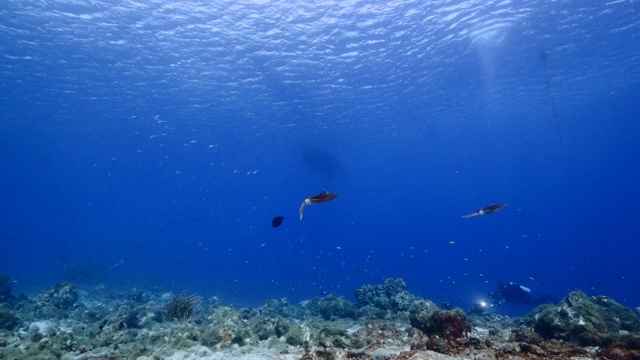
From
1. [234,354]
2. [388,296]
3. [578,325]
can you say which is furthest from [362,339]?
[388,296]

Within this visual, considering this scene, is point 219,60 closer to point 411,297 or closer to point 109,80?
point 109,80

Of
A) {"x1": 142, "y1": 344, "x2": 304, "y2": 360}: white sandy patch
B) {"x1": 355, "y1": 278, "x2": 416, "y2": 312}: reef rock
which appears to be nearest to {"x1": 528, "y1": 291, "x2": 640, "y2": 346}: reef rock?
{"x1": 142, "y1": 344, "x2": 304, "y2": 360}: white sandy patch

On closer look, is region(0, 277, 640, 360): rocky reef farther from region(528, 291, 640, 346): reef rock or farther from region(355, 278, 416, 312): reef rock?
region(355, 278, 416, 312): reef rock

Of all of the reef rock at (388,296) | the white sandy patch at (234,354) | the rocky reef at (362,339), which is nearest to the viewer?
the rocky reef at (362,339)

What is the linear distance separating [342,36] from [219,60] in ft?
27.9

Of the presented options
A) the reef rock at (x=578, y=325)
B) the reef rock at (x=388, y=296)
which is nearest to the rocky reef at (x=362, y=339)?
the reef rock at (x=578, y=325)

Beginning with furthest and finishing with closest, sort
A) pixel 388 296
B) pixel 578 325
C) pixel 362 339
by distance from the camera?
pixel 388 296, pixel 362 339, pixel 578 325

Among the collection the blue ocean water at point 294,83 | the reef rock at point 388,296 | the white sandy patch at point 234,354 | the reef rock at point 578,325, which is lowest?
the white sandy patch at point 234,354

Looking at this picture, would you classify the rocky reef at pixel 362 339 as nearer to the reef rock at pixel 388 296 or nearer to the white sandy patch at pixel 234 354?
the white sandy patch at pixel 234 354

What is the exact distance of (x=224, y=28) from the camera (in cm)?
1966

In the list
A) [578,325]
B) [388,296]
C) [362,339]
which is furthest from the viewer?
[388,296]

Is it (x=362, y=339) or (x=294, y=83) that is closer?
(x=362, y=339)

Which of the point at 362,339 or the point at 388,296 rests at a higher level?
the point at 388,296

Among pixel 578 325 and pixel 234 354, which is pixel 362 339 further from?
pixel 578 325
